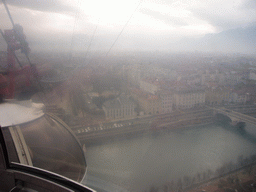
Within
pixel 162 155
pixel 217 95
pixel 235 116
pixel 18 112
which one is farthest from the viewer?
pixel 217 95

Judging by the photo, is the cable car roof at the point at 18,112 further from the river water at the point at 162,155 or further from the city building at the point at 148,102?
the city building at the point at 148,102

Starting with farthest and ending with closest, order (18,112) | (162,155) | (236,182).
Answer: (162,155)
(18,112)
(236,182)

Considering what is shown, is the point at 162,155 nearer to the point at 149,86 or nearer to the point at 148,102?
the point at 148,102

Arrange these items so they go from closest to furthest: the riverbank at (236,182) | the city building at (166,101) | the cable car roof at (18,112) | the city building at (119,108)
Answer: the riverbank at (236,182), the cable car roof at (18,112), the city building at (119,108), the city building at (166,101)

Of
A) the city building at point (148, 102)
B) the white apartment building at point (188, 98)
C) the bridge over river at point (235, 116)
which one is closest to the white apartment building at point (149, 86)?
the city building at point (148, 102)

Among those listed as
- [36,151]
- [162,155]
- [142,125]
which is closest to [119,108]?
[142,125]

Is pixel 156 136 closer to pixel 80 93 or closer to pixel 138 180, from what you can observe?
pixel 138 180

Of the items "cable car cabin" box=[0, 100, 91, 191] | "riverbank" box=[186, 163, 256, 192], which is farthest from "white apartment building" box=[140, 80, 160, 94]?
"riverbank" box=[186, 163, 256, 192]

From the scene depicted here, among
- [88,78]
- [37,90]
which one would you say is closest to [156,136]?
[88,78]
